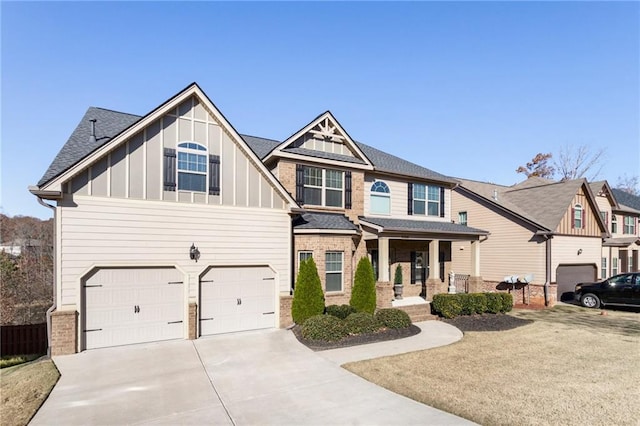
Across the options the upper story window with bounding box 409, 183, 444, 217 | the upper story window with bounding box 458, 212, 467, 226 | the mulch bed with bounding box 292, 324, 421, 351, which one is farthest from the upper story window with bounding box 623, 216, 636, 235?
the mulch bed with bounding box 292, 324, 421, 351

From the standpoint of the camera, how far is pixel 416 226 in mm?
16859

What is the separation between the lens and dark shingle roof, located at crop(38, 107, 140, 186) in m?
10.2

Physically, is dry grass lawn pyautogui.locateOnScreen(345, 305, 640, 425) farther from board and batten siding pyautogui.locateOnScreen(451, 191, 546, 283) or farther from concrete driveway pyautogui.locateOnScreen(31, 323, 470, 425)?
board and batten siding pyautogui.locateOnScreen(451, 191, 546, 283)

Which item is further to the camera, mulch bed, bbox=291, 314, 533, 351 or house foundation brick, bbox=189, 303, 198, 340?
house foundation brick, bbox=189, 303, 198, 340

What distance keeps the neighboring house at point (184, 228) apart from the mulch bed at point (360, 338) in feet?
6.98

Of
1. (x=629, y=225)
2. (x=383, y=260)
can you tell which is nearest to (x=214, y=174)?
(x=383, y=260)

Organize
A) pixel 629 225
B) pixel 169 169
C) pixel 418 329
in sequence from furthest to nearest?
pixel 629 225 → pixel 418 329 → pixel 169 169

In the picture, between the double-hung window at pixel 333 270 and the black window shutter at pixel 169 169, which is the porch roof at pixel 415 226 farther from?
the black window shutter at pixel 169 169

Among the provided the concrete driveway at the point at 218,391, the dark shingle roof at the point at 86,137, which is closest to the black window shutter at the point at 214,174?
the dark shingle roof at the point at 86,137

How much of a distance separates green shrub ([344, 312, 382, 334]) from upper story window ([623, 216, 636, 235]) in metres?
29.2

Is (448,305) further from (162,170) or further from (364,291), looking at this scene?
(162,170)

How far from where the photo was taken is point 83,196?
9883mm

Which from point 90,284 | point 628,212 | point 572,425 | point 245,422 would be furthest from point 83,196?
point 628,212

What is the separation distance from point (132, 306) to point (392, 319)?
27.8 ft
